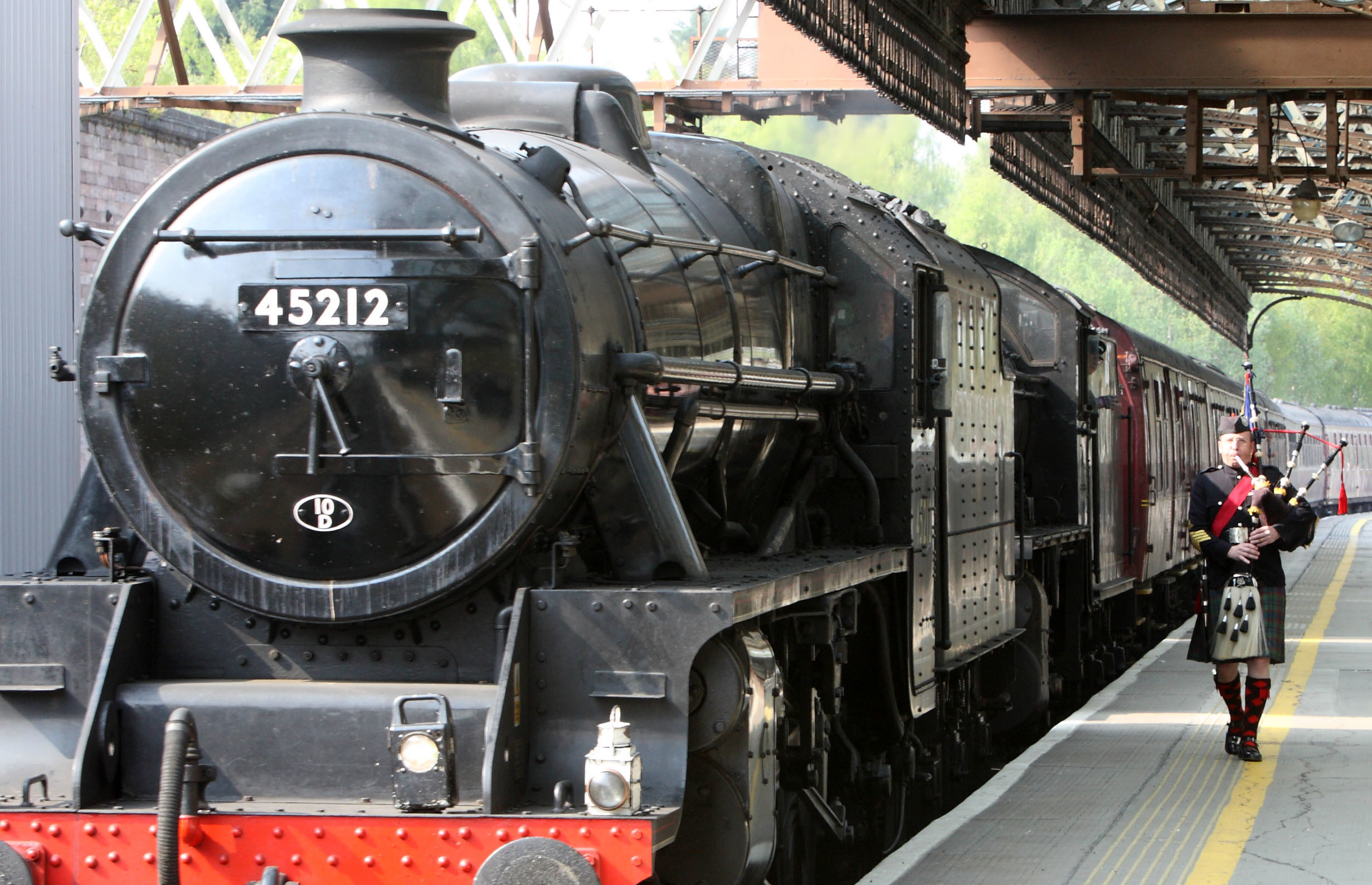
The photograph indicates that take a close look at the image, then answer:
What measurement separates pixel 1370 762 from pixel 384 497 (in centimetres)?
545

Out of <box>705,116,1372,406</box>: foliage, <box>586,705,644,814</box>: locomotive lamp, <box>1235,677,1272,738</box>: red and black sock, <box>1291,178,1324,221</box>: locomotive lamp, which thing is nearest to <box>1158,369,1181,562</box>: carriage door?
<box>1291,178,1324,221</box>: locomotive lamp

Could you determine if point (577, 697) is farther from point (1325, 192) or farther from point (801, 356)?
point (1325, 192)

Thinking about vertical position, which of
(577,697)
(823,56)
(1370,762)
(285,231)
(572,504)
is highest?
(823,56)

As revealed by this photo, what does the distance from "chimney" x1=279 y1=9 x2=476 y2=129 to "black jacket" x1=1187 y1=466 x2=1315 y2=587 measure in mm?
4453

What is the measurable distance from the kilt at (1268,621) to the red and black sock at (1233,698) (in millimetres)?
148

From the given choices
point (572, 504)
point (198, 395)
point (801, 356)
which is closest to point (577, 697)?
point (572, 504)

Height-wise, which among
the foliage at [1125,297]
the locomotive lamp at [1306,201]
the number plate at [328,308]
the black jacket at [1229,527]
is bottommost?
the black jacket at [1229,527]

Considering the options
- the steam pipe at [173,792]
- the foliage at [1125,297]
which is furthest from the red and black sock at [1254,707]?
the foliage at [1125,297]

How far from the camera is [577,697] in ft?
14.1

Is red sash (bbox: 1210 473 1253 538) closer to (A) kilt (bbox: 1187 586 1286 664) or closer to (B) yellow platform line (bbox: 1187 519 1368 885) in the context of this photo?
(A) kilt (bbox: 1187 586 1286 664)

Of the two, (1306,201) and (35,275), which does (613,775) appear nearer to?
(35,275)

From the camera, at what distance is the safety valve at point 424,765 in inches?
159

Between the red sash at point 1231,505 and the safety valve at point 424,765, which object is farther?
the red sash at point 1231,505

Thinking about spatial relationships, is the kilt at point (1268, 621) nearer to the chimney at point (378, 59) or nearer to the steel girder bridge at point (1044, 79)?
the steel girder bridge at point (1044, 79)
